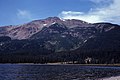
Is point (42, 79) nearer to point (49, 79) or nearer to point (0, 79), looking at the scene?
point (49, 79)

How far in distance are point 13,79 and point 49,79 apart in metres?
15.2

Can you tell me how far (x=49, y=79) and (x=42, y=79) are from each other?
291 centimetres

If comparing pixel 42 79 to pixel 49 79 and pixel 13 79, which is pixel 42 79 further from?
pixel 13 79

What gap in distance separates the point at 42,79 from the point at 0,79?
17377 millimetres

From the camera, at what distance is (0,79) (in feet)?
344

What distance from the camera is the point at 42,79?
105 meters

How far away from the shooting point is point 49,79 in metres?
105

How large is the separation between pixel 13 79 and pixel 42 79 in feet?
40.3

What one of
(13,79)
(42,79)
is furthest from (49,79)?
(13,79)

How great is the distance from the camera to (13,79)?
106125 mm

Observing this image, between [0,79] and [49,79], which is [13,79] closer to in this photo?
[0,79]
